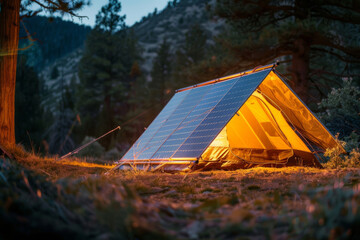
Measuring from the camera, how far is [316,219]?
1653 millimetres

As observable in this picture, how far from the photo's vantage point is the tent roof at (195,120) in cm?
568

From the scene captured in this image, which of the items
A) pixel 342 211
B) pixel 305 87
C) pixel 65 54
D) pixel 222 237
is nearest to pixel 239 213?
pixel 222 237

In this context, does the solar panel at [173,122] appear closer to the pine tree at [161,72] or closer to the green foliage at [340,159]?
the green foliage at [340,159]

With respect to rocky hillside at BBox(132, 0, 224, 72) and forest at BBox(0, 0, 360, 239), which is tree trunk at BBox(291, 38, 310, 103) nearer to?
forest at BBox(0, 0, 360, 239)

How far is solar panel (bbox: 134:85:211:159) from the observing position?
22.3 ft

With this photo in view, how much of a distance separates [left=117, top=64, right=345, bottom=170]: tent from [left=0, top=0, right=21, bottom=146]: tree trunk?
2556 millimetres

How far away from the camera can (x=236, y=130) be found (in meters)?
7.77

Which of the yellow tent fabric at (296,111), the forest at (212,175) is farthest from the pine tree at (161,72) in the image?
the yellow tent fabric at (296,111)

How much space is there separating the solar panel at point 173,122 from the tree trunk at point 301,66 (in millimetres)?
5351

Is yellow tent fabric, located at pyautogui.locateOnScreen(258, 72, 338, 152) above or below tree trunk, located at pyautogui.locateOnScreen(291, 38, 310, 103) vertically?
below

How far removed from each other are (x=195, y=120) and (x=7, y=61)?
13.8 ft

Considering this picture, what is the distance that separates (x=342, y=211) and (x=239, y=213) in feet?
1.64

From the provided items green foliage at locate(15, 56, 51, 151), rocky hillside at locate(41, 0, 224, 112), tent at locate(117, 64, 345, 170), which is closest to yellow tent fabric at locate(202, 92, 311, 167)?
tent at locate(117, 64, 345, 170)

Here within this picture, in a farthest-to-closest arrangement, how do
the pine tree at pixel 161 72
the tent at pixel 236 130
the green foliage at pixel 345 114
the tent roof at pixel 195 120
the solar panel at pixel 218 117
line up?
the pine tree at pixel 161 72 → the green foliage at pixel 345 114 → the tent at pixel 236 130 → the tent roof at pixel 195 120 → the solar panel at pixel 218 117
